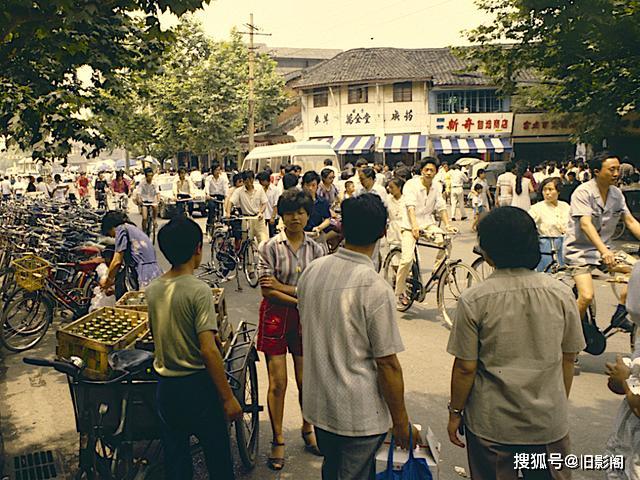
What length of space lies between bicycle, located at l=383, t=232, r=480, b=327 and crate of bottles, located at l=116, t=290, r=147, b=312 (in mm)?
3435

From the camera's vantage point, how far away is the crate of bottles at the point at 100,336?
3373 mm

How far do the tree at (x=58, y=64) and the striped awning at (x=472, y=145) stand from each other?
94.2 ft

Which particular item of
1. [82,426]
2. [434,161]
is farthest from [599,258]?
[82,426]

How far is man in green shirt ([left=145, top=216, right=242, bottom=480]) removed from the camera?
2.93 metres

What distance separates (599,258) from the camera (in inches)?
211

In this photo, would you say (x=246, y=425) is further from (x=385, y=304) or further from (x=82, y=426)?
(x=385, y=304)

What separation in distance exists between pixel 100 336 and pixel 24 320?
11.5 feet

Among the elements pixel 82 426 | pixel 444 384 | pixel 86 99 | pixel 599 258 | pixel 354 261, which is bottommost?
pixel 444 384

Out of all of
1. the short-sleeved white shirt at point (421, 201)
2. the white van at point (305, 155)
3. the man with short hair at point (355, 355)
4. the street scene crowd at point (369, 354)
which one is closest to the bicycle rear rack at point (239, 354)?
the street scene crowd at point (369, 354)

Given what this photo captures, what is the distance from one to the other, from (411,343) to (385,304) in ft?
13.8

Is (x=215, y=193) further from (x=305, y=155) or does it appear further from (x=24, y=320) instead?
(x=24, y=320)

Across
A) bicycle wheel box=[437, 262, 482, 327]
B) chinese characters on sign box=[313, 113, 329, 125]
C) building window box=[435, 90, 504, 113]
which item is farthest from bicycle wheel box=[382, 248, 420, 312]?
chinese characters on sign box=[313, 113, 329, 125]

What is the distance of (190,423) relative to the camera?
2982 mm

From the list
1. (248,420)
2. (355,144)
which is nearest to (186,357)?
(248,420)
